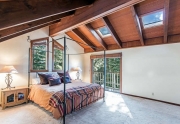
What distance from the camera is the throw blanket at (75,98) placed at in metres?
2.68

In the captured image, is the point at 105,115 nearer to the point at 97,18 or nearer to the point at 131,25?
the point at 97,18

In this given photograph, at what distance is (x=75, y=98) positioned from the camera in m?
3.00

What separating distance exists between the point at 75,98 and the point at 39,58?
114 inches

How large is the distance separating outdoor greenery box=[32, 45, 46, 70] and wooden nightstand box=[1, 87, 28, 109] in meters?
1.19

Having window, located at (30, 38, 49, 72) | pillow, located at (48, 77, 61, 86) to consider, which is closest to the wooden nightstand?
pillow, located at (48, 77, 61, 86)

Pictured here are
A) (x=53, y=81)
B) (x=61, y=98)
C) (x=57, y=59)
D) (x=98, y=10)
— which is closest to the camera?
(x=61, y=98)

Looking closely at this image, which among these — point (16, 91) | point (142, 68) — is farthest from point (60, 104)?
point (142, 68)

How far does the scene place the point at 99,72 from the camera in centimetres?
652

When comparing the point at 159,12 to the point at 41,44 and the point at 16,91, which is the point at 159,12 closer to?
the point at 41,44

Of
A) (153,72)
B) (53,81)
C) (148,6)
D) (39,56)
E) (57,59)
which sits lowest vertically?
(53,81)

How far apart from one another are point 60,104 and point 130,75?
3.54 metres

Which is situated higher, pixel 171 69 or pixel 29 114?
pixel 171 69

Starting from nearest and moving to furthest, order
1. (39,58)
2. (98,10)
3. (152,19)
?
(98,10)
(152,19)
(39,58)

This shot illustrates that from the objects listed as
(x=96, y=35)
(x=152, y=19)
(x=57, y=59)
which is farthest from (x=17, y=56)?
(x=152, y=19)
